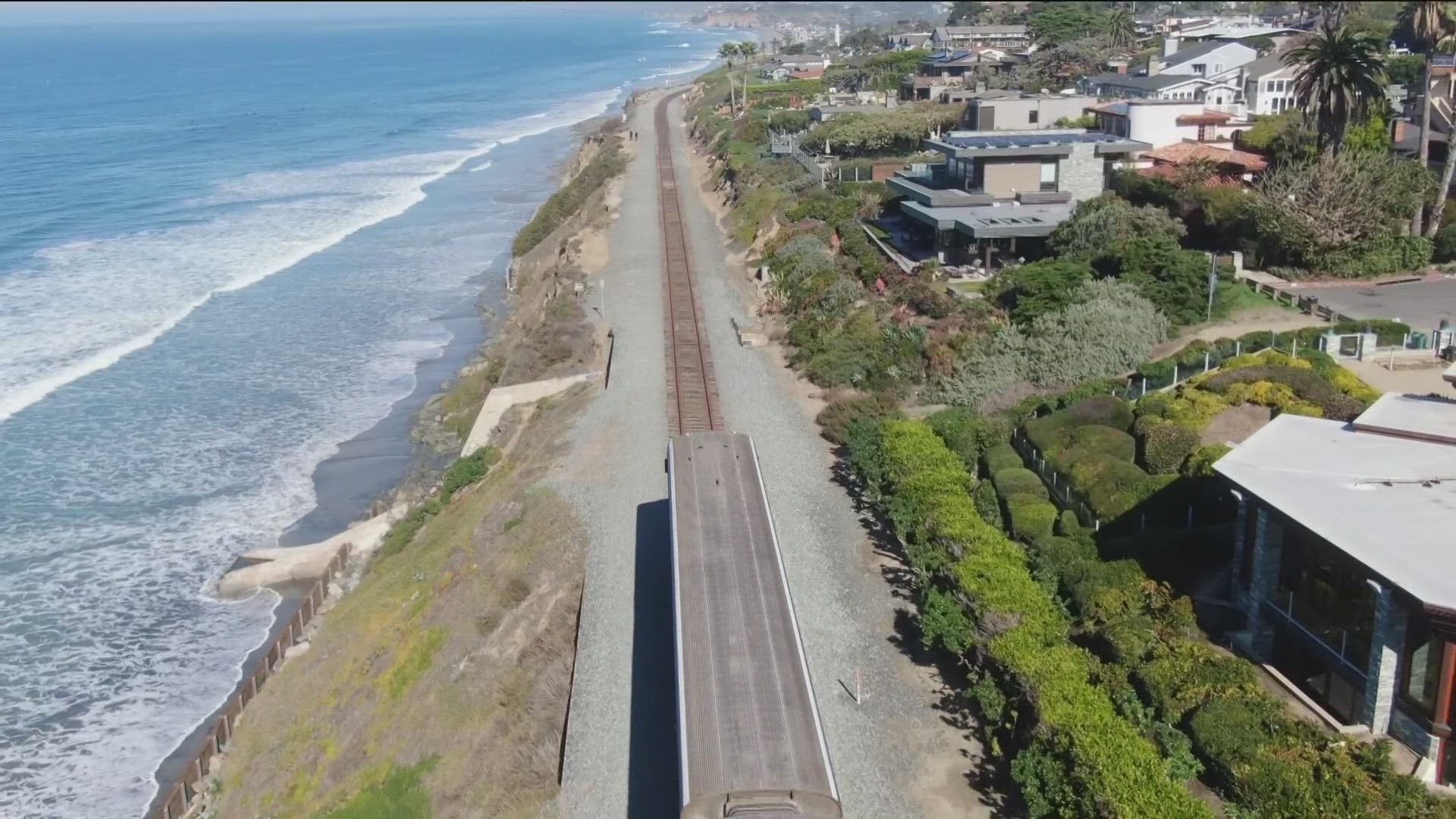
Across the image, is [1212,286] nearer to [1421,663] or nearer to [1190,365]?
[1190,365]

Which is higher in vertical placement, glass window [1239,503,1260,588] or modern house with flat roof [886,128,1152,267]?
modern house with flat roof [886,128,1152,267]

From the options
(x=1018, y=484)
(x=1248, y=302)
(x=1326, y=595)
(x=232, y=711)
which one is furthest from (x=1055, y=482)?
(x=232, y=711)

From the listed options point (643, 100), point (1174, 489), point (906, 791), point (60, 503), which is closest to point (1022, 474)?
point (1174, 489)

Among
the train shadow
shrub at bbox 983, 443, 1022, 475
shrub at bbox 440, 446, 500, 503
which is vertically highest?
shrub at bbox 983, 443, 1022, 475

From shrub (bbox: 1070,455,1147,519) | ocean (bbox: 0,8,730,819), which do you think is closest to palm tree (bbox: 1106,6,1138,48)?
ocean (bbox: 0,8,730,819)

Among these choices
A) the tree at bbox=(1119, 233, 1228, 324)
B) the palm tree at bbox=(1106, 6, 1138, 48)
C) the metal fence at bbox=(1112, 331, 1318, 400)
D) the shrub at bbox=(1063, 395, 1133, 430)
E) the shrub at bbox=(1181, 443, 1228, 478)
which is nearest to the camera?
the shrub at bbox=(1181, 443, 1228, 478)

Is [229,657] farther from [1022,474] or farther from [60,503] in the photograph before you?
[1022,474]

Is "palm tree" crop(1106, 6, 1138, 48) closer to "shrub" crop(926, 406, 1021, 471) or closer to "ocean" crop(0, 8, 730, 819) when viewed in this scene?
"ocean" crop(0, 8, 730, 819)
